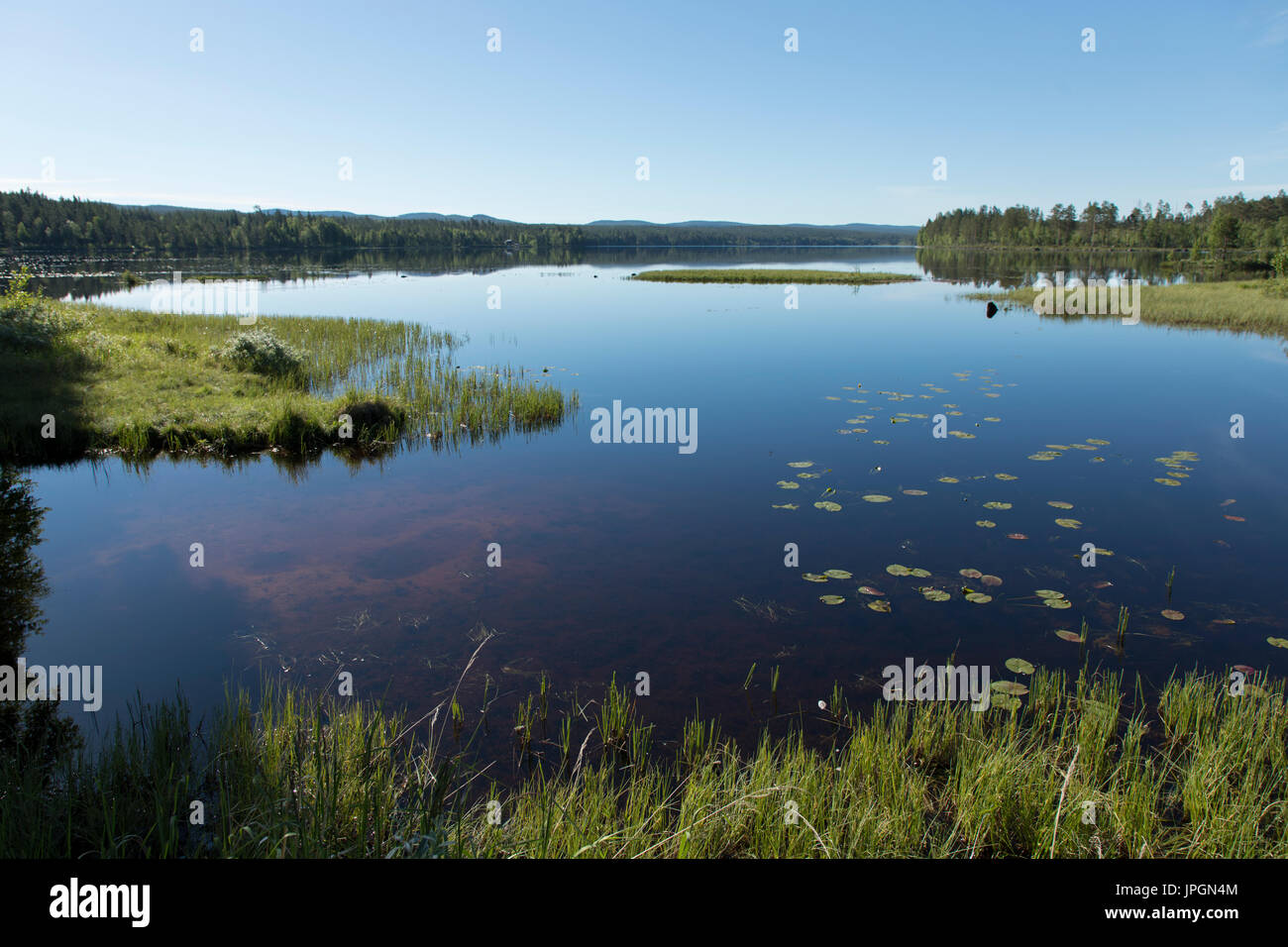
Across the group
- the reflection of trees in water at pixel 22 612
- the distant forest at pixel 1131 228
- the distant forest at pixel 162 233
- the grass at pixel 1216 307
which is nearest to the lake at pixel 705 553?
the reflection of trees in water at pixel 22 612

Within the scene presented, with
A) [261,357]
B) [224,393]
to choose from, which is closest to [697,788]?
[224,393]

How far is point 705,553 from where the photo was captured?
10.0 m

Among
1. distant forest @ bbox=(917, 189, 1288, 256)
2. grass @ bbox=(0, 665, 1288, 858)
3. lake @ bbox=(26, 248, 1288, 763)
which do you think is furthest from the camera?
distant forest @ bbox=(917, 189, 1288, 256)

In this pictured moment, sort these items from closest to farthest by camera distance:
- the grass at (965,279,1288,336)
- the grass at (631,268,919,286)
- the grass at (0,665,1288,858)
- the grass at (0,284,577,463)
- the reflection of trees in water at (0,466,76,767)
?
1. the grass at (0,665,1288,858)
2. the reflection of trees in water at (0,466,76,767)
3. the grass at (0,284,577,463)
4. the grass at (965,279,1288,336)
5. the grass at (631,268,919,286)

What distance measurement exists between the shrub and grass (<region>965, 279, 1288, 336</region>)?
37423 mm

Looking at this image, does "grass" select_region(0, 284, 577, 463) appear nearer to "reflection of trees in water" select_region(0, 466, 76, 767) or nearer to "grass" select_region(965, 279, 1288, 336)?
"reflection of trees in water" select_region(0, 466, 76, 767)

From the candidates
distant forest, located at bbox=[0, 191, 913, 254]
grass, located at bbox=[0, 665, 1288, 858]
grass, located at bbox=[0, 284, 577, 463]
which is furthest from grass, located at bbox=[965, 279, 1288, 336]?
distant forest, located at bbox=[0, 191, 913, 254]

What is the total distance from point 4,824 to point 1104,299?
53.2 metres

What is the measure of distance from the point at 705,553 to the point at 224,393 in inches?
559

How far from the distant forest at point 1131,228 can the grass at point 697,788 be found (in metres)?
109

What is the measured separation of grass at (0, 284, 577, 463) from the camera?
15.0m

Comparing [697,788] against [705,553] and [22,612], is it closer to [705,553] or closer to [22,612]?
[705,553]

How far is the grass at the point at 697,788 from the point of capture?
4332mm

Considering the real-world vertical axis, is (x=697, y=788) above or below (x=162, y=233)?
below
